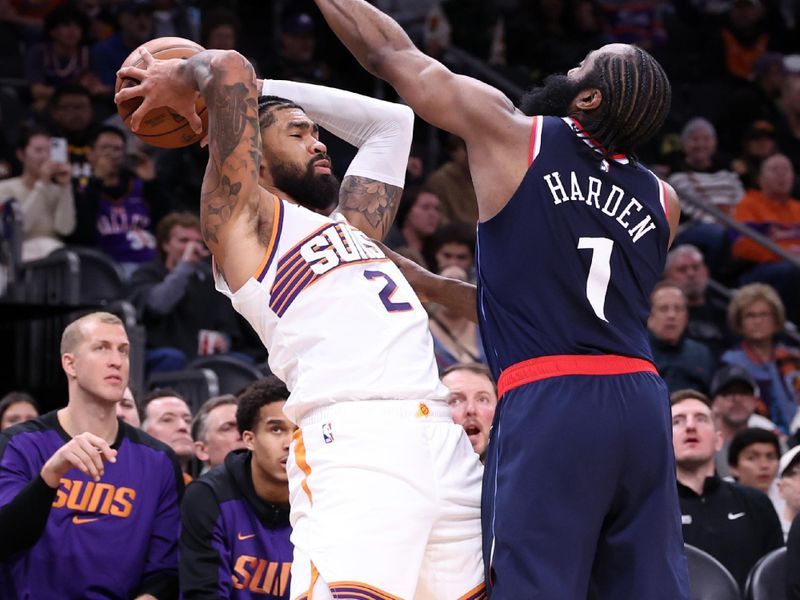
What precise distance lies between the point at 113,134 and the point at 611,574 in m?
7.39

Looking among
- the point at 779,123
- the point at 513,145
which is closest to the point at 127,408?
the point at 513,145

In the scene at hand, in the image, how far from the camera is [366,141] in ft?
15.7

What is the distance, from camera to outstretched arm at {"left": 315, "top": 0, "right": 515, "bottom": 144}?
3654 mm

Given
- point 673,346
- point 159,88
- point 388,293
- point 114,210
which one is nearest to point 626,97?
point 388,293

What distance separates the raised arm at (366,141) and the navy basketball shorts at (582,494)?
1137 millimetres

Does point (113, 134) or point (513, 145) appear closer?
point (513, 145)

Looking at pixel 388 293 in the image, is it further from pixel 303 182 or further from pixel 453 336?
pixel 453 336

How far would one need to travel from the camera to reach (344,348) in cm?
380

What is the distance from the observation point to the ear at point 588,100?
3801 millimetres

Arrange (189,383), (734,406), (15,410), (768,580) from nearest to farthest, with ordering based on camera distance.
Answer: (768,580)
(15,410)
(189,383)
(734,406)

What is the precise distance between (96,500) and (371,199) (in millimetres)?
2086

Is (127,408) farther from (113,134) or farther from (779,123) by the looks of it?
(779,123)

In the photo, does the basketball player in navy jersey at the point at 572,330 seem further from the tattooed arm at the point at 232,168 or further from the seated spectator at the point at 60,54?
the seated spectator at the point at 60,54

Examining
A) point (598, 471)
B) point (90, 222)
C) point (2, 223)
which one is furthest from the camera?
point (90, 222)
